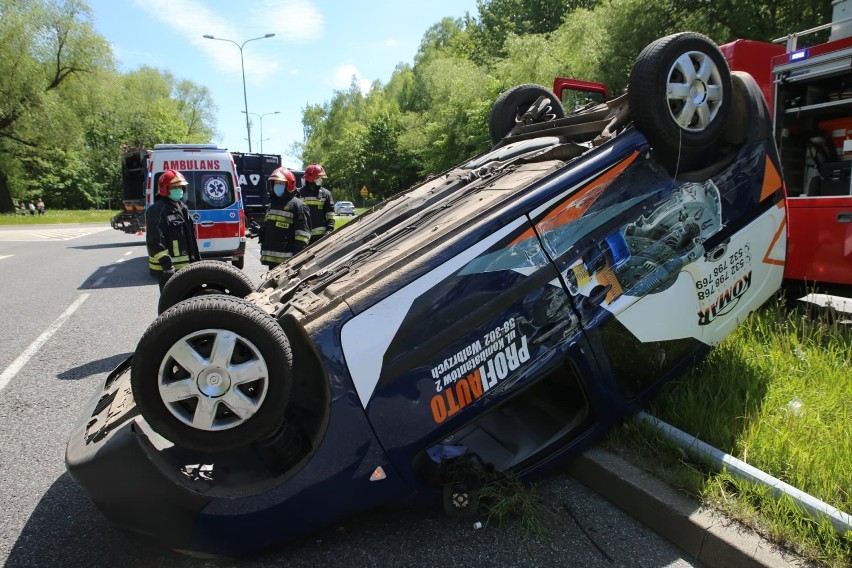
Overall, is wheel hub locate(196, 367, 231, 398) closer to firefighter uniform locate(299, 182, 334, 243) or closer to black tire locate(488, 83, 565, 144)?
black tire locate(488, 83, 565, 144)

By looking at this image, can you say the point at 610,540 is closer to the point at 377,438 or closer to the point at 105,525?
the point at 377,438

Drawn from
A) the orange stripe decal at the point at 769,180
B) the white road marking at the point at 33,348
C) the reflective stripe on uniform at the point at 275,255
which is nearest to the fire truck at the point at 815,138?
the orange stripe decal at the point at 769,180

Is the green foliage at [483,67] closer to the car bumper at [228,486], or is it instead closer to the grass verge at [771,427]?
the grass verge at [771,427]

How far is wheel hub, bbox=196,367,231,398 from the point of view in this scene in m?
2.15

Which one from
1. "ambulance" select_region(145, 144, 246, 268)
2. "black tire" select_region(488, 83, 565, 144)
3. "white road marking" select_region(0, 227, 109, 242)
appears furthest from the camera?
"white road marking" select_region(0, 227, 109, 242)

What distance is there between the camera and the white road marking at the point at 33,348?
4.63 metres

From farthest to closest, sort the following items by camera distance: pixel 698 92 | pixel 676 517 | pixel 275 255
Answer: pixel 275 255 < pixel 698 92 < pixel 676 517

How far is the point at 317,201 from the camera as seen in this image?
22.3 ft

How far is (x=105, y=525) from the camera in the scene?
2.54m

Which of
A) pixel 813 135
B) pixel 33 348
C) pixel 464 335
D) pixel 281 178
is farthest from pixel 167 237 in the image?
pixel 813 135

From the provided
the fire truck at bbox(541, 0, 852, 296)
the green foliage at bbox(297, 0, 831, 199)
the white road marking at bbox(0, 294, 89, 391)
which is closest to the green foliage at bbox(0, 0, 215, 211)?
the green foliage at bbox(297, 0, 831, 199)

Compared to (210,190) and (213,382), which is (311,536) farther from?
(210,190)

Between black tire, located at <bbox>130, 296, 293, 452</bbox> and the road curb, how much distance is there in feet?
5.03

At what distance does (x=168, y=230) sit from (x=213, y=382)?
398cm
